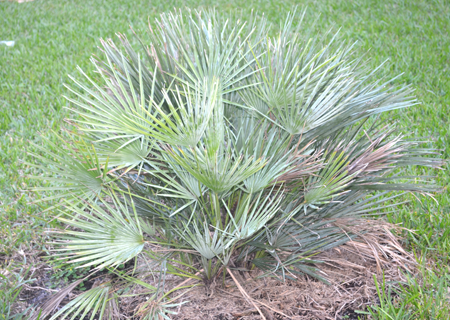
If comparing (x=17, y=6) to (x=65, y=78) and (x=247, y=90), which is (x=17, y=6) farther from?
(x=247, y=90)

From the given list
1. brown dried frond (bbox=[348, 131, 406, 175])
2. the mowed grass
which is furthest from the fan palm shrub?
the mowed grass

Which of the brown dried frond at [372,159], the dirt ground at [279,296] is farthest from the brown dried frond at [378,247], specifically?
the brown dried frond at [372,159]

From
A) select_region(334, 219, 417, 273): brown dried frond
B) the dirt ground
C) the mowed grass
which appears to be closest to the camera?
the dirt ground

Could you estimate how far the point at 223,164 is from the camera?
1871 mm

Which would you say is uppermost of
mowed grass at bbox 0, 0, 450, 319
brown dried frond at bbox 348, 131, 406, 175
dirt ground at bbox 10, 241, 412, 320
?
mowed grass at bbox 0, 0, 450, 319

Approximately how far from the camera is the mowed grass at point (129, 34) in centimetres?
270

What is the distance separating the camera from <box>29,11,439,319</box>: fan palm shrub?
1870 millimetres

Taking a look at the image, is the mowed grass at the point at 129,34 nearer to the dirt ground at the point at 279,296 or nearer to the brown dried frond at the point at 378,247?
the brown dried frond at the point at 378,247

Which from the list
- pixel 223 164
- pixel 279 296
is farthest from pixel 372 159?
pixel 279 296

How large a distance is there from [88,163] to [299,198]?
42.2 inches

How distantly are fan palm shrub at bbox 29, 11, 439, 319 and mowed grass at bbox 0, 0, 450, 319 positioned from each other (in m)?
0.43

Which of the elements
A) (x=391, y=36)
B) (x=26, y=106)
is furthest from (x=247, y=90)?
(x=391, y=36)

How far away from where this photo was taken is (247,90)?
2.26m

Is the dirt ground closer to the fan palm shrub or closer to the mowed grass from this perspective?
the fan palm shrub
